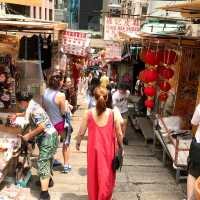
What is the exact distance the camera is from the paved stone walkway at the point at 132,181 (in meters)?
7.22

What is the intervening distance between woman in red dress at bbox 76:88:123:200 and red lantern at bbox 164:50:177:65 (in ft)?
14.4

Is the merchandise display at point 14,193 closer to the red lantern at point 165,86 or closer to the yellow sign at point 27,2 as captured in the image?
the yellow sign at point 27,2

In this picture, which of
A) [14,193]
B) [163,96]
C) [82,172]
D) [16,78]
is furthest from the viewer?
[163,96]

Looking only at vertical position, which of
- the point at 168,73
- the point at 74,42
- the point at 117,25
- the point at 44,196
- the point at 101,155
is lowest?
the point at 44,196

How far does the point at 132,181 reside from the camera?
7.98 metres

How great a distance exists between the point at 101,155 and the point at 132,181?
224 centimetres

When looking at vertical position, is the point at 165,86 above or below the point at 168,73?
below

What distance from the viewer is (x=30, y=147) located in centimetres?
749

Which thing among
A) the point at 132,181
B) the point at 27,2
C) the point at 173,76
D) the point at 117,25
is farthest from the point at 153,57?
the point at 117,25

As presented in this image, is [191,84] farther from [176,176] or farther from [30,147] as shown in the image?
[30,147]

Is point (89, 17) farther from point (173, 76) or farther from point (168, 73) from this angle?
point (168, 73)

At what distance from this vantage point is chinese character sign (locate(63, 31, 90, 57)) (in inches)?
480

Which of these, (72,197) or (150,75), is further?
(150,75)

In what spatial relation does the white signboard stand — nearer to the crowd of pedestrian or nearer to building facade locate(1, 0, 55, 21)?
the crowd of pedestrian
